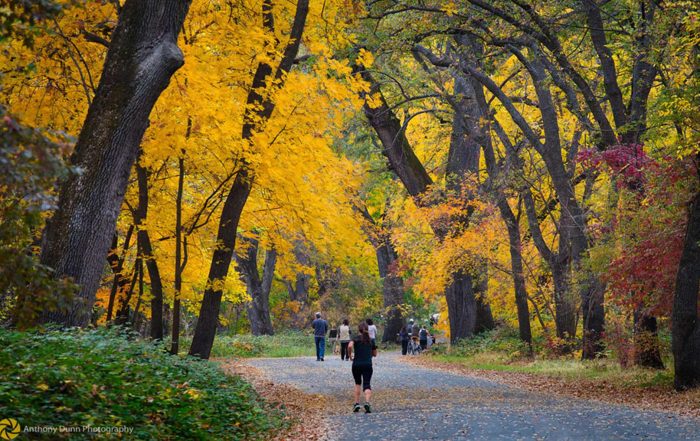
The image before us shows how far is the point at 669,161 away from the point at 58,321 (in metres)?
11.4

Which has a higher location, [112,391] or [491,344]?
[491,344]

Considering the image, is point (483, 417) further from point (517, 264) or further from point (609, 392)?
A: point (517, 264)

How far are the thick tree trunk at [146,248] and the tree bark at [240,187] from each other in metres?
1.51

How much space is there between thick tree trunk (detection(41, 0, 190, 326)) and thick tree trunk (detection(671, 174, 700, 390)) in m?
10.1

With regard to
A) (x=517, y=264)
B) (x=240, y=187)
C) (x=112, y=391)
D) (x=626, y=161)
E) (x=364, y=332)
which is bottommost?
Result: (x=112, y=391)

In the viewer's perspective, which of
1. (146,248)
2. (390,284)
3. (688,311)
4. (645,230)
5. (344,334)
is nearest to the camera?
(688,311)

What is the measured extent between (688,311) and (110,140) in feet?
36.2

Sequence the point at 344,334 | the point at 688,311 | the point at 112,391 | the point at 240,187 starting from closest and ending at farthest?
1. the point at 112,391
2. the point at 688,311
3. the point at 240,187
4. the point at 344,334

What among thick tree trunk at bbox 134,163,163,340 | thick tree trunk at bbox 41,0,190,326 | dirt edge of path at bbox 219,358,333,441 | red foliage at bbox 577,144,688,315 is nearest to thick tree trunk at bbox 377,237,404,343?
dirt edge of path at bbox 219,358,333,441

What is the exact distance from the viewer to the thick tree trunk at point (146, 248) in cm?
1529

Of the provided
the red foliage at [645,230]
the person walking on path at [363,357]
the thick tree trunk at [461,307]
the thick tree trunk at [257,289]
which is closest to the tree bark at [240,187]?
the person walking on path at [363,357]

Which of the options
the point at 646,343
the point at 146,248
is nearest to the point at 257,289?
the point at 146,248

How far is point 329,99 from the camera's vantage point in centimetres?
1512

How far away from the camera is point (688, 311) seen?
47.4 feet
